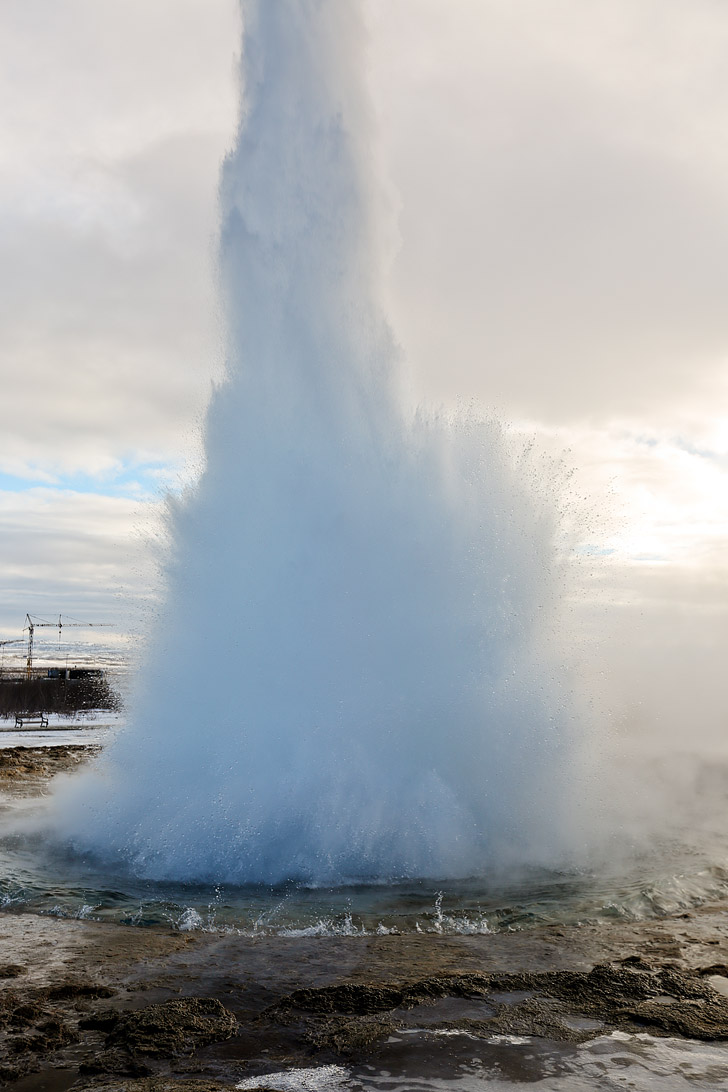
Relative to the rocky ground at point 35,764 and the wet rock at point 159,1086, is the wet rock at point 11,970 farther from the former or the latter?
the rocky ground at point 35,764

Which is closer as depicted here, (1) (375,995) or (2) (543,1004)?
(2) (543,1004)

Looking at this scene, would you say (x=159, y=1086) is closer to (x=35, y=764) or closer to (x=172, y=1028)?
(x=172, y=1028)

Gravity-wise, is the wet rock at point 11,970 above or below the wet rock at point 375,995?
below

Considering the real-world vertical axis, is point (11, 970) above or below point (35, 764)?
above

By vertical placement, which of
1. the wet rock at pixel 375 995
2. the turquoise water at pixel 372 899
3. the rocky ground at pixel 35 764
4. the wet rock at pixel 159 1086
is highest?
the wet rock at pixel 159 1086

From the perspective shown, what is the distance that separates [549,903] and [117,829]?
21.4 ft

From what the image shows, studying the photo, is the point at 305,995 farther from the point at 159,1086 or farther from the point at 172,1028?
the point at 159,1086

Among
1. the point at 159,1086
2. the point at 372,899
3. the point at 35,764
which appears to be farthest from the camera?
the point at 35,764

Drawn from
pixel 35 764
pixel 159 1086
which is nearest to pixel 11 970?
pixel 159 1086

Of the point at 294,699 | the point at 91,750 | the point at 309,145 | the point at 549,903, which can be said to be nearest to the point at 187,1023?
the point at 549,903

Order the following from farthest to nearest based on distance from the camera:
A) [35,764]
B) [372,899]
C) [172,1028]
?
[35,764] < [372,899] < [172,1028]

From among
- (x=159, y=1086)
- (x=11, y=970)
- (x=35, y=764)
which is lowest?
(x=35, y=764)

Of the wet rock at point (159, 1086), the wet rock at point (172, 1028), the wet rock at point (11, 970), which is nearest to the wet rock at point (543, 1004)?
the wet rock at point (172, 1028)

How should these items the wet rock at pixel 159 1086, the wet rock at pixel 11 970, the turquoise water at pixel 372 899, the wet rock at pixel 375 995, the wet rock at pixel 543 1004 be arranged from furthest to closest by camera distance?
the turquoise water at pixel 372 899, the wet rock at pixel 11 970, the wet rock at pixel 375 995, the wet rock at pixel 543 1004, the wet rock at pixel 159 1086
